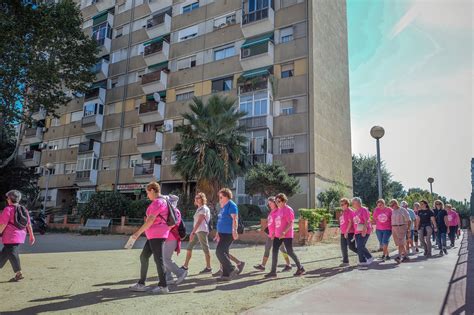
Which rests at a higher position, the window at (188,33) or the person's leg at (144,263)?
the window at (188,33)

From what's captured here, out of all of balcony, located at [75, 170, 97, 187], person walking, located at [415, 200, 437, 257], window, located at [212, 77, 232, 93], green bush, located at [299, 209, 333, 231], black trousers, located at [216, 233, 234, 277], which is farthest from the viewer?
balcony, located at [75, 170, 97, 187]

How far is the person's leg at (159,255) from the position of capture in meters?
6.07

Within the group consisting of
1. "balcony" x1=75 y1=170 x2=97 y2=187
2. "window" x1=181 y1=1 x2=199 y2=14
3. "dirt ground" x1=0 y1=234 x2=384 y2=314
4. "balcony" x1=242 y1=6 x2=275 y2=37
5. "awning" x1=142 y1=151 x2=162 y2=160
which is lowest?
"dirt ground" x1=0 y1=234 x2=384 y2=314

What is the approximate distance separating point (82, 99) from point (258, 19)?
21.0m

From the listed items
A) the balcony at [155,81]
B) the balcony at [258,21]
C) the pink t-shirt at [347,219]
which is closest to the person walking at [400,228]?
the pink t-shirt at [347,219]

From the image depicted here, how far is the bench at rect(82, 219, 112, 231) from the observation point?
22.8 m

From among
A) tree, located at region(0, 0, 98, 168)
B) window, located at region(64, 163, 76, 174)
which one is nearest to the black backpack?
tree, located at region(0, 0, 98, 168)

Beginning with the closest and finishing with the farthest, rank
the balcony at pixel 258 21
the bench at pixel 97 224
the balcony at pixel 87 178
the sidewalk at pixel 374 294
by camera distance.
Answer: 1. the sidewalk at pixel 374 294
2. the bench at pixel 97 224
3. the balcony at pixel 258 21
4. the balcony at pixel 87 178

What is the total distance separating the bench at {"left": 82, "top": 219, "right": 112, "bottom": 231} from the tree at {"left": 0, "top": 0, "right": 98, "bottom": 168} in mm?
9386

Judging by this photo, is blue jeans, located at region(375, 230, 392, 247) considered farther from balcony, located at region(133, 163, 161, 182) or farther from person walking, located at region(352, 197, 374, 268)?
balcony, located at region(133, 163, 161, 182)

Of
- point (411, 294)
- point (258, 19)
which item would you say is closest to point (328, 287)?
point (411, 294)

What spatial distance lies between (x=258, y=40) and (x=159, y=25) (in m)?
11.3

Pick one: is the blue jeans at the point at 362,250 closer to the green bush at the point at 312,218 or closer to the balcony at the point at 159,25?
the green bush at the point at 312,218

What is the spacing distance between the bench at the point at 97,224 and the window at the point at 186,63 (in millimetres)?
15785
